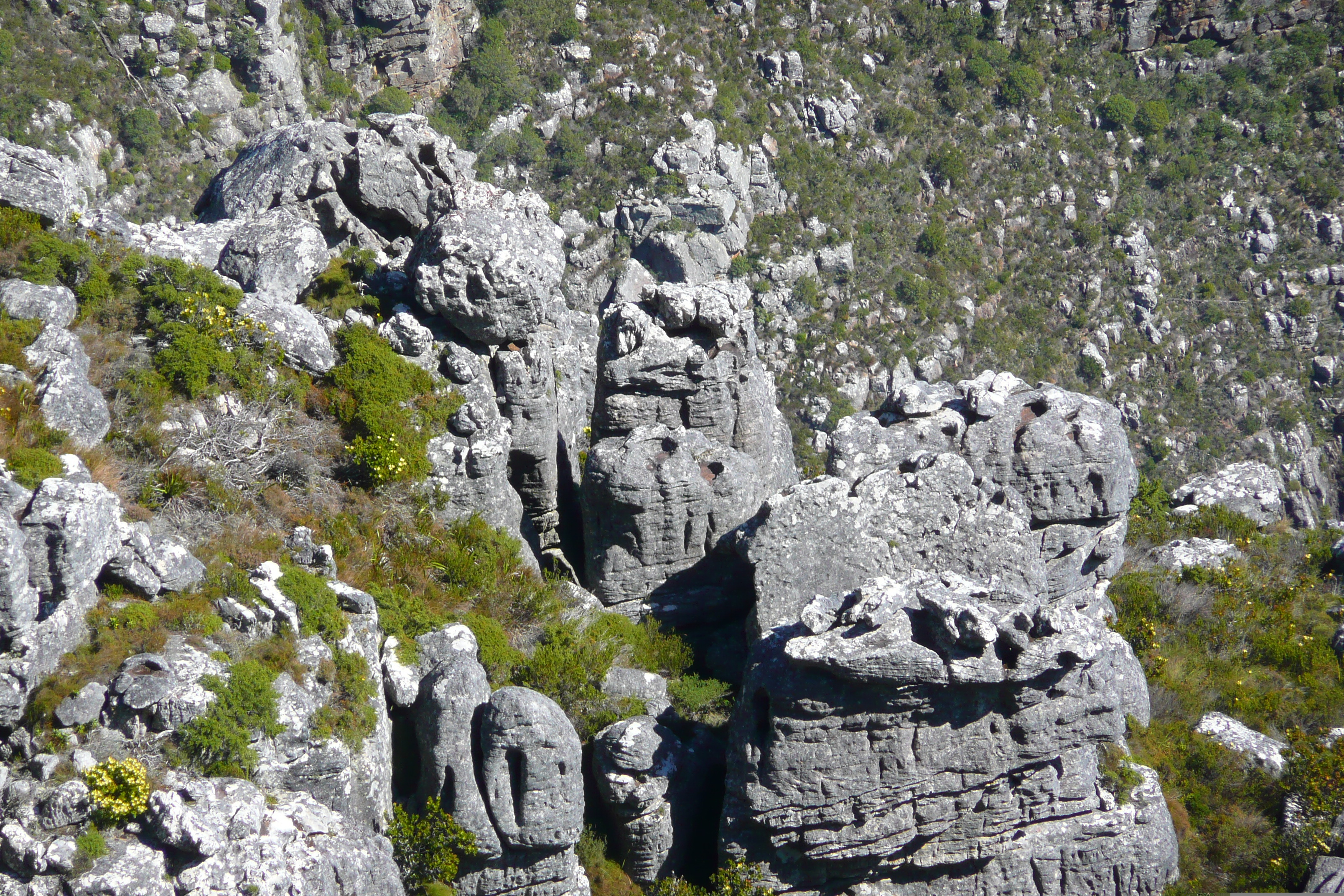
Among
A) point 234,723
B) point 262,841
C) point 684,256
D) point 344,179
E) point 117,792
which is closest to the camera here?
point 117,792

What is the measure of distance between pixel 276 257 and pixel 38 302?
14.7ft

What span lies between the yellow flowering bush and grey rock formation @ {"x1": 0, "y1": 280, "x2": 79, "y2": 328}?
8072 mm

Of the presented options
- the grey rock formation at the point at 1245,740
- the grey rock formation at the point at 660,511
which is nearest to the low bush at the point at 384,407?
the grey rock formation at the point at 660,511

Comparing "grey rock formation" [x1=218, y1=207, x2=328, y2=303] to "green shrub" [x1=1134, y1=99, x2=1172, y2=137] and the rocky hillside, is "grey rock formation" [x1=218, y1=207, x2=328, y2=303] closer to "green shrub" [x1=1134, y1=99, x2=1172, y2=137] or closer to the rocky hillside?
the rocky hillside

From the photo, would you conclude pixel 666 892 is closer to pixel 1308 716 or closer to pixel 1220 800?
pixel 1220 800

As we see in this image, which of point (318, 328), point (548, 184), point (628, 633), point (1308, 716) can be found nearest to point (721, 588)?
point (628, 633)

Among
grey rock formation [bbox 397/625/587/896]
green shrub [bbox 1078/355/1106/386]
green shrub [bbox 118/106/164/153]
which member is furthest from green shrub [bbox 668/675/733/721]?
green shrub [bbox 118/106/164/153]

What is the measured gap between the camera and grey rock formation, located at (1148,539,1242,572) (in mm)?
23094

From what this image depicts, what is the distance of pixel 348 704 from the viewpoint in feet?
42.7

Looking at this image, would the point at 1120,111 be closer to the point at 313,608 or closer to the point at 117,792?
the point at 313,608

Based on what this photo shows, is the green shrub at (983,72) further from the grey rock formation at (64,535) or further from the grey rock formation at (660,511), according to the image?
the grey rock formation at (64,535)

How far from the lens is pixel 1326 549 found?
24109mm

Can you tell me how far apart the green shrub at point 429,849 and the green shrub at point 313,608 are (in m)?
2.64

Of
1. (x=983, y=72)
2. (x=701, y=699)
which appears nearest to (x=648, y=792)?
(x=701, y=699)
